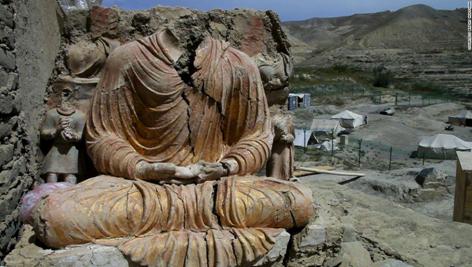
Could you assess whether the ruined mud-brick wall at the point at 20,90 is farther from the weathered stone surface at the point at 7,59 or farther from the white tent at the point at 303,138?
the white tent at the point at 303,138

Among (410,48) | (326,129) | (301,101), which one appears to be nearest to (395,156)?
(326,129)

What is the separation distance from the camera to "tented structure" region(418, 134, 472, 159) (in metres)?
13.1

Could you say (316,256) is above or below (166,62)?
below

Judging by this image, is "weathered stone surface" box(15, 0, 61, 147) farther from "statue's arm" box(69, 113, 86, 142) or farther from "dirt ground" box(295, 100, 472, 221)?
"dirt ground" box(295, 100, 472, 221)

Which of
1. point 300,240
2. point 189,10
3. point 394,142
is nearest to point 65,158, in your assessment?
point 189,10

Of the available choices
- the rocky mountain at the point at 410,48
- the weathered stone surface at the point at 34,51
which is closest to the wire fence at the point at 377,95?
the rocky mountain at the point at 410,48

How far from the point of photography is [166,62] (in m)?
4.13

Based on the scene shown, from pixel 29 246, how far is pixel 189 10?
245 cm

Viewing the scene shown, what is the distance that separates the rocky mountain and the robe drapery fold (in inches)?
1082

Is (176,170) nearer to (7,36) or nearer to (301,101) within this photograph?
(7,36)

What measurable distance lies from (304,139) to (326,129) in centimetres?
276

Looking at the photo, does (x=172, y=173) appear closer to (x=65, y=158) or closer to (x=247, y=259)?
(x=247, y=259)

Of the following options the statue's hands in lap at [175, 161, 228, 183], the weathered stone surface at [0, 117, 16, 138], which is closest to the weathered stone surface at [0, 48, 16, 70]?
the weathered stone surface at [0, 117, 16, 138]

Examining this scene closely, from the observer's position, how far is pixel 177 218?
136 inches
